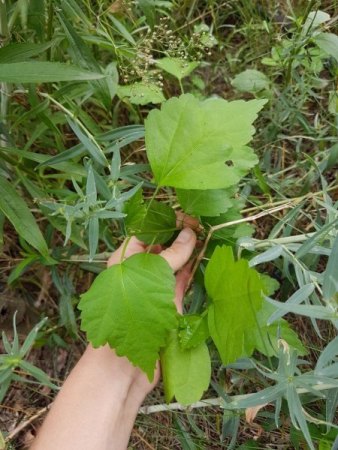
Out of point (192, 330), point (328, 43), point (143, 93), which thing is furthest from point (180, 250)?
point (328, 43)

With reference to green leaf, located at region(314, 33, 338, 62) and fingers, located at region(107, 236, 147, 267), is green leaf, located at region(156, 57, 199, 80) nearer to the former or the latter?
green leaf, located at region(314, 33, 338, 62)

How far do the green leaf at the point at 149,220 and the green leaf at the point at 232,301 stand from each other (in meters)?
0.17

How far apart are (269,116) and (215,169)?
2.19ft

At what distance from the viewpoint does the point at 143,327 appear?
1.05 meters

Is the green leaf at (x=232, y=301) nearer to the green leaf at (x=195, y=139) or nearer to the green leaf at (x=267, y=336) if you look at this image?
the green leaf at (x=267, y=336)

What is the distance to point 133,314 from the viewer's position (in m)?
1.06

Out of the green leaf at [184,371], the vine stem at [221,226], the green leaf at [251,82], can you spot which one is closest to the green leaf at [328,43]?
the green leaf at [251,82]

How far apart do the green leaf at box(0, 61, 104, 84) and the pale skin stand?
428 mm

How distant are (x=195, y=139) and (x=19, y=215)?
48cm

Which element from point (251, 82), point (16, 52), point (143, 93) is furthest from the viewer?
point (251, 82)

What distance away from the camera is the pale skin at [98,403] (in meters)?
1.14

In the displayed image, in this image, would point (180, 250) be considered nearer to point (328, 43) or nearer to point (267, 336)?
point (267, 336)

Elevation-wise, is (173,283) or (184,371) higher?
(173,283)

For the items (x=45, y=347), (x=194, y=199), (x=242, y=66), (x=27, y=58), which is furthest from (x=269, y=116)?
(x=45, y=347)
